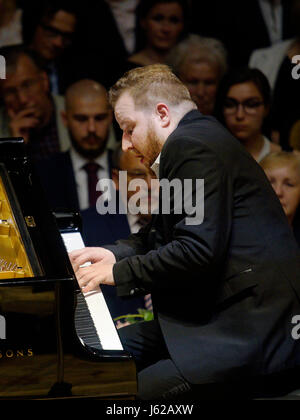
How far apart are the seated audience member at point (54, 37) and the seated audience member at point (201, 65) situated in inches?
29.2

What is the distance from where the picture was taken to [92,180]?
467 centimetres

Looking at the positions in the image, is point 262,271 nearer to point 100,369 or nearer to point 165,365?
point 165,365

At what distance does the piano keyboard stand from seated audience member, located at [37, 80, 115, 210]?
2.23 meters

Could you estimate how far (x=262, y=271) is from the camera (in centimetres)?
222

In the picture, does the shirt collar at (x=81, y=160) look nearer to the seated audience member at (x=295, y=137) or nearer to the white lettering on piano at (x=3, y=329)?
the seated audience member at (x=295, y=137)

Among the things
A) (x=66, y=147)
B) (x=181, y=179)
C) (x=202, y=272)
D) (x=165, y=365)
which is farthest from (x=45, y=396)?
(x=66, y=147)

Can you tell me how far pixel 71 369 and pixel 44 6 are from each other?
3.31 metres

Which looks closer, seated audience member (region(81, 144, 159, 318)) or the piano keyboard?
the piano keyboard

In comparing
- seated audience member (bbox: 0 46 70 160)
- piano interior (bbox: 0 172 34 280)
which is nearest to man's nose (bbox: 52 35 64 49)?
seated audience member (bbox: 0 46 70 160)

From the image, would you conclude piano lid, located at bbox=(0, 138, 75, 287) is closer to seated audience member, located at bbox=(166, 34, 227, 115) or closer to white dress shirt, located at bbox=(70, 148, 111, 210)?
white dress shirt, located at bbox=(70, 148, 111, 210)

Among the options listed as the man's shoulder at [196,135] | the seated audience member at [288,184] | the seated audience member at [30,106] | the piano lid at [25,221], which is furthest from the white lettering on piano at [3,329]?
the seated audience member at [288,184]

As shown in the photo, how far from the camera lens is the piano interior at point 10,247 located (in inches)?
89.9

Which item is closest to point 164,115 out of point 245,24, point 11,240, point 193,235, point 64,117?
point 193,235

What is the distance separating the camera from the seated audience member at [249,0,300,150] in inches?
185
